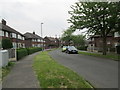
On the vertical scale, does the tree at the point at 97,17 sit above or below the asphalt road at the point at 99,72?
above

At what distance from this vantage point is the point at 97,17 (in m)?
21.8

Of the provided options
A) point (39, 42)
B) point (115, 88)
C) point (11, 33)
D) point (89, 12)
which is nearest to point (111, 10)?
point (89, 12)

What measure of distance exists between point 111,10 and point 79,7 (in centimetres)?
574

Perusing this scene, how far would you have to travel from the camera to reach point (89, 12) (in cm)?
2161

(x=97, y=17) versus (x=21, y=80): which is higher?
(x=97, y=17)

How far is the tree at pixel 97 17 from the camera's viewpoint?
64.8 feet

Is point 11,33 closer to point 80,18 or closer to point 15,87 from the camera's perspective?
point 80,18

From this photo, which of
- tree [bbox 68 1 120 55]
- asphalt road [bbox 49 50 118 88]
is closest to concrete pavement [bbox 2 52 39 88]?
asphalt road [bbox 49 50 118 88]

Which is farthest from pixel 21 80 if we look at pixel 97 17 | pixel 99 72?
pixel 97 17

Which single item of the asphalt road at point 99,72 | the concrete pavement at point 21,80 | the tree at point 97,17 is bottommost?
the asphalt road at point 99,72

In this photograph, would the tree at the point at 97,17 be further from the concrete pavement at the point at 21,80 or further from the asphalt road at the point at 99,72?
the concrete pavement at the point at 21,80

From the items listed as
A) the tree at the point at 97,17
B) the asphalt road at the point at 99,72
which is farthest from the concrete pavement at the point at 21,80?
the tree at the point at 97,17

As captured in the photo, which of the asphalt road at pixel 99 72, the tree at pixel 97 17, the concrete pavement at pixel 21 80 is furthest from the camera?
the tree at pixel 97 17

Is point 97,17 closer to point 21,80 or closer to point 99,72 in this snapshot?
point 99,72
